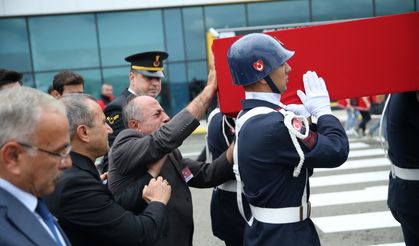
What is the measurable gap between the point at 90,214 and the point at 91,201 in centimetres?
5

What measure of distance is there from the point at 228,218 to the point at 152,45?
15.2 metres

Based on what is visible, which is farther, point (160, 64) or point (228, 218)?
point (160, 64)

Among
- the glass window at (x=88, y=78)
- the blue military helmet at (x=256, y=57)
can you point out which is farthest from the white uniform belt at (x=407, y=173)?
the glass window at (x=88, y=78)

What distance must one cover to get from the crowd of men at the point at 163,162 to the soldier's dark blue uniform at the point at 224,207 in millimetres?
279

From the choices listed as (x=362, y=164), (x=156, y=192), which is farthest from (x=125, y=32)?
(x=156, y=192)

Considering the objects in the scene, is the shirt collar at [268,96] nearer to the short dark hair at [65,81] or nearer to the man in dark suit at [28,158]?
the man in dark suit at [28,158]

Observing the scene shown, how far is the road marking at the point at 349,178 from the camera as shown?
23.8 feet

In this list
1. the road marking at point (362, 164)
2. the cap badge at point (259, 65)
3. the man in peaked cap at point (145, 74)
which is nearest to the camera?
the cap badge at point (259, 65)

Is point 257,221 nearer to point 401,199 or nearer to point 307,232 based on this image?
point 307,232

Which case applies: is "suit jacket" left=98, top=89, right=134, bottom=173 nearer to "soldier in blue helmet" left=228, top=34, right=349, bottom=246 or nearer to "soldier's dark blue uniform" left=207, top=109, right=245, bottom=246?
"soldier's dark blue uniform" left=207, top=109, right=245, bottom=246

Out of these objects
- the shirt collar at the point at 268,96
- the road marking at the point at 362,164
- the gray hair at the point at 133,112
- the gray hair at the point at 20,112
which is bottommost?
the road marking at the point at 362,164

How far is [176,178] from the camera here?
96.7 inches

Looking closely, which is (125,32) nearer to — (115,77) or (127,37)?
(127,37)

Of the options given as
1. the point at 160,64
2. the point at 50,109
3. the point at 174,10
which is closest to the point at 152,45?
the point at 174,10
